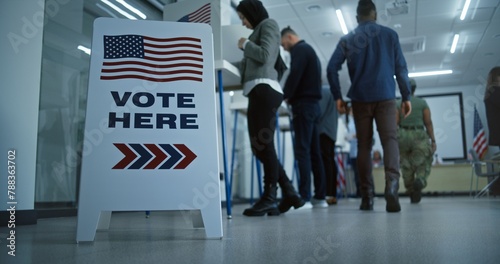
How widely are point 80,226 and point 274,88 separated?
48.7 inches

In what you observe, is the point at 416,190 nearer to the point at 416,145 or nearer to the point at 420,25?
the point at 416,145

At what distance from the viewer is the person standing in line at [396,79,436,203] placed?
3762 millimetres

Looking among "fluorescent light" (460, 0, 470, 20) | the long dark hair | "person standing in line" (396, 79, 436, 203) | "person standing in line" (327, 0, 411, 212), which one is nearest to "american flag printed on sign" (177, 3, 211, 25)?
Result: the long dark hair

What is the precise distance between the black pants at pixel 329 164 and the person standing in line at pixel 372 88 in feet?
3.86

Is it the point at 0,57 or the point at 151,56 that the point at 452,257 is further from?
the point at 0,57

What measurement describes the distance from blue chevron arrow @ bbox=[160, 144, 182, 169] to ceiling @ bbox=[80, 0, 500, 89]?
2314 mm

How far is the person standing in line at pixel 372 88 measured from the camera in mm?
2348

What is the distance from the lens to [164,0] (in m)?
3.25

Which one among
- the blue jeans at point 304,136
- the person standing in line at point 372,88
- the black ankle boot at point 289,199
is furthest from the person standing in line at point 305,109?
the black ankle boot at point 289,199

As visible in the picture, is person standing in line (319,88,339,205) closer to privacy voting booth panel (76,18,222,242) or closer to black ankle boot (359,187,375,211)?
black ankle boot (359,187,375,211)

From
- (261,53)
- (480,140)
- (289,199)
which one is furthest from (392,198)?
(480,140)

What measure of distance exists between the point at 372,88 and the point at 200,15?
1007 millimetres

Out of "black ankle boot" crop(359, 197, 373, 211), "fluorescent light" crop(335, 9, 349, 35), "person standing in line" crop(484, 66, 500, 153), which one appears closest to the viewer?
"black ankle boot" crop(359, 197, 373, 211)

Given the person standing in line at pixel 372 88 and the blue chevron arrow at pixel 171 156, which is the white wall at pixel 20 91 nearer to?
the blue chevron arrow at pixel 171 156
